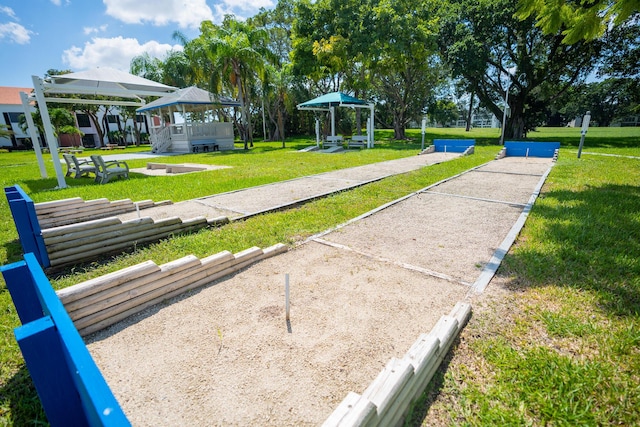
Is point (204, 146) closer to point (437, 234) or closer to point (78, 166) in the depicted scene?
point (78, 166)

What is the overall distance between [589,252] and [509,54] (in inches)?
1107

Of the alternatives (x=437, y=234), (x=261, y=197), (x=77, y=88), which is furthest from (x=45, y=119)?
(x=437, y=234)

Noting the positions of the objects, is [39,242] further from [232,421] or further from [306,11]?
[306,11]

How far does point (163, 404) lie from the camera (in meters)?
2.15

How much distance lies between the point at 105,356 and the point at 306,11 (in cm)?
2770

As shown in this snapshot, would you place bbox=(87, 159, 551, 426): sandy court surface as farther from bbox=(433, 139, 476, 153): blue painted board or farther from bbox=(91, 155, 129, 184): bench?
bbox=(433, 139, 476, 153): blue painted board

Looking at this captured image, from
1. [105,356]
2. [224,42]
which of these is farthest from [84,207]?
[224,42]

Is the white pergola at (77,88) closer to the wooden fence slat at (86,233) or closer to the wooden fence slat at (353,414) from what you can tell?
the wooden fence slat at (86,233)

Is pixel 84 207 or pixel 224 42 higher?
pixel 224 42

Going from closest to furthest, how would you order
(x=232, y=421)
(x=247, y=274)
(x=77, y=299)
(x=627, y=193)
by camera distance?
(x=232, y=421)
(x=77, y=299)
(x=247, y=274)
(x=627, y=193)

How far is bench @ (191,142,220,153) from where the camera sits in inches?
905

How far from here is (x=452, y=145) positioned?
755 inches

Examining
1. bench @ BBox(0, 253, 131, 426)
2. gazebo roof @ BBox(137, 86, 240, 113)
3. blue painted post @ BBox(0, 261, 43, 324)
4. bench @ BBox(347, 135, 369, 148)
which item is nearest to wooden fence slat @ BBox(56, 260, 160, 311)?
blue painted post @ BBox(0, 261, 43, 324)

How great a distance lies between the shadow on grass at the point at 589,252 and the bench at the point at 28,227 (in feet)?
19.1
